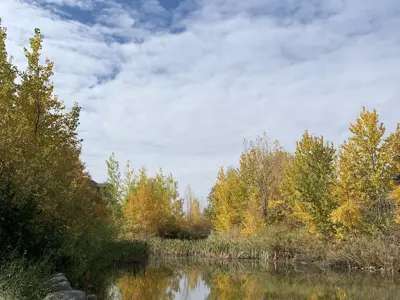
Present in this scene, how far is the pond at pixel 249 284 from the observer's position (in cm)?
1464

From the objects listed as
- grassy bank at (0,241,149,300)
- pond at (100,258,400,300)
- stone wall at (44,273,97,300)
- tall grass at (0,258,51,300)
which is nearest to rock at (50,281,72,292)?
stone wall at (44,273,97,300)

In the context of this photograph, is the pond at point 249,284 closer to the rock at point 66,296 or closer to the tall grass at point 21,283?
the rock at point 66,296

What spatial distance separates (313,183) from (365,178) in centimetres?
356

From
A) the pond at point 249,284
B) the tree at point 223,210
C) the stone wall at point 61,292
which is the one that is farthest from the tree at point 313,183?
the stone wall at point 61,292

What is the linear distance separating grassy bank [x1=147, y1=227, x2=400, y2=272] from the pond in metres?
1.09

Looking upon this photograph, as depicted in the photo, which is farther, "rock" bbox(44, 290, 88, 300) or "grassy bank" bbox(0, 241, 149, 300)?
"rock" bbox(44, 290, 88, 300)

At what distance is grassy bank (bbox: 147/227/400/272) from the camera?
65.2ft

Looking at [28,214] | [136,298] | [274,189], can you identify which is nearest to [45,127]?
[28,214]

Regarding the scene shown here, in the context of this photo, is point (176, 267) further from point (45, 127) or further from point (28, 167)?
point (28, 167)

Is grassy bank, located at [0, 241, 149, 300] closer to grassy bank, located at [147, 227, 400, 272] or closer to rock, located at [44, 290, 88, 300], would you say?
rock, located at [44, 290, 88, 300]

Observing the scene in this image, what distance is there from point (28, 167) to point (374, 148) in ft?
59.9

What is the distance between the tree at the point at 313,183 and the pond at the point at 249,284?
2.80 metres

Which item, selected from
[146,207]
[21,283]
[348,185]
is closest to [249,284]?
[348,185]

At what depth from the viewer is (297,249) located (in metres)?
25.9
